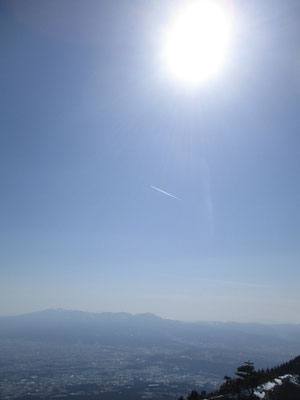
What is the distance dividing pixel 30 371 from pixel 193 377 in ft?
391

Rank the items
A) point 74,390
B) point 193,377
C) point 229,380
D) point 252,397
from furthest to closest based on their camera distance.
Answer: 1. point 193,377
2. point 74,390
3. point 229,380
4. point 252,397

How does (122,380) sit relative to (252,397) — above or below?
below

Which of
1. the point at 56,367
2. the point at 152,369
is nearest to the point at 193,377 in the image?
the point at 152,369

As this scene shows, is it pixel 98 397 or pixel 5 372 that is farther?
pixel 5 372

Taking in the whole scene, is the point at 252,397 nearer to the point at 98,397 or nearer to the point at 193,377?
the point at 98,397

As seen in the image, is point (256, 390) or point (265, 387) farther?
point (265, 387)

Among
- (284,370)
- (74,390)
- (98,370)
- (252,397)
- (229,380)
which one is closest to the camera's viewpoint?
(252,397)

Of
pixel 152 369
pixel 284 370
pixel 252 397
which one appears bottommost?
pixel 152 369

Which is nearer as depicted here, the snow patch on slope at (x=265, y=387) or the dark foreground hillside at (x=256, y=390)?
the dark foreground hillside at (x=256, y=390)

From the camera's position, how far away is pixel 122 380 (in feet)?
518

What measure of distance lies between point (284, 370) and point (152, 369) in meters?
156

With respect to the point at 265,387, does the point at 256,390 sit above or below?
above

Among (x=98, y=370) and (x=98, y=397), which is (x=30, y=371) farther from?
(x=98, y=397)

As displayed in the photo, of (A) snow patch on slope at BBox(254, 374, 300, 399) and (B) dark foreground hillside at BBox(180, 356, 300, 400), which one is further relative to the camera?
(A) snow patch on slope at BBox(254, 374, 300, 399)
